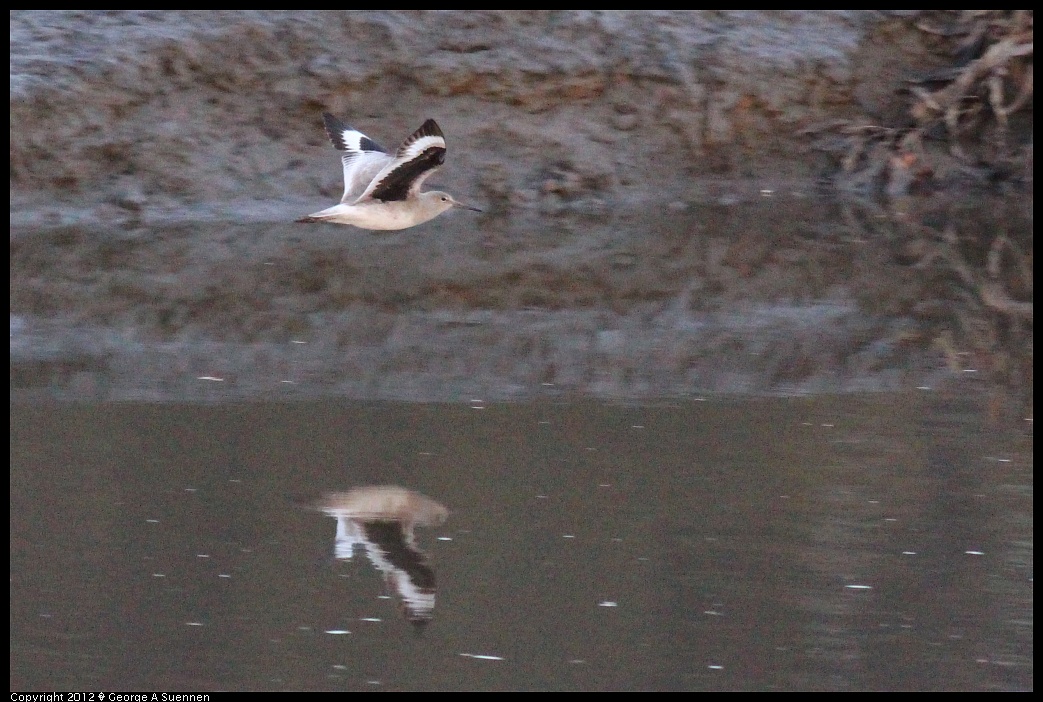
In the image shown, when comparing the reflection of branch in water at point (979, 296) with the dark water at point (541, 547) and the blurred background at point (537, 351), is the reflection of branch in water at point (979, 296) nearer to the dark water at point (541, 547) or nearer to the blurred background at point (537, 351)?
the blurred background at point (537, 351)

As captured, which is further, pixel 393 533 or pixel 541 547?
pixel 393 533

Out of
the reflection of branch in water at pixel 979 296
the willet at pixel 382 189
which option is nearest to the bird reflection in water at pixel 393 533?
the reflection of branch in water at pixel 979 296

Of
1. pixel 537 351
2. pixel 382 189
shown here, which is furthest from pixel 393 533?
pixel 382 189

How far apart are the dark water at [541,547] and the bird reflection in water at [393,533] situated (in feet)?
0.17

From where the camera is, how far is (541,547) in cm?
552

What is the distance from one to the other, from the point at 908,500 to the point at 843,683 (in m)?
1.75

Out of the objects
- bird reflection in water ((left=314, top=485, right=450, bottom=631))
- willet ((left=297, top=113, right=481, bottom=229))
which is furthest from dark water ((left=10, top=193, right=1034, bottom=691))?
willet ((left=297, top=113, right=481, bottom=229))

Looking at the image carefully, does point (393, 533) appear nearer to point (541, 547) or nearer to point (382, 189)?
point (541, 547)

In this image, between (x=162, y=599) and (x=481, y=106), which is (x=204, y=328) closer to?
(x=162, y=599)

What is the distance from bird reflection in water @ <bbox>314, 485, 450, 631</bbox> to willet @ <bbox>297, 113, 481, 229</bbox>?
3159 millimetres

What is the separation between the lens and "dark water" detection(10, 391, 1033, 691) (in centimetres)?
457

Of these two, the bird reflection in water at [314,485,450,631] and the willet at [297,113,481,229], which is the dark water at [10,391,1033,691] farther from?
the willet at [297,113,481,229]

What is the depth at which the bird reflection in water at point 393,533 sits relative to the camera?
5.11 meters

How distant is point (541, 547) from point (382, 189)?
427 centimetres
